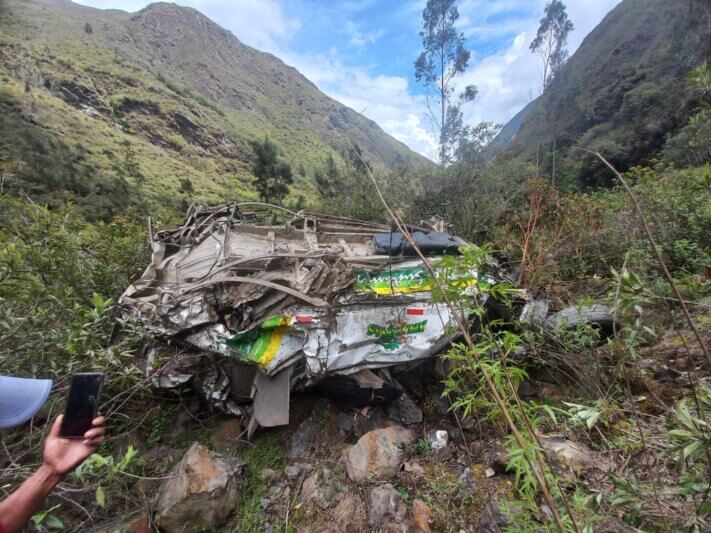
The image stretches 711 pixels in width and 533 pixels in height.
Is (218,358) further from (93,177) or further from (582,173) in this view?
(93,177)

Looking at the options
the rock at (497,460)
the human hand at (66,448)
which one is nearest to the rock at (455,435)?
the rock at (497,460)

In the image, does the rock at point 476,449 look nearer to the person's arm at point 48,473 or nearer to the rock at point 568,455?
the rock at point 568,455

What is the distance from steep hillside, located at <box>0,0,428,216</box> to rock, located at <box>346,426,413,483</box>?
8.16 feet

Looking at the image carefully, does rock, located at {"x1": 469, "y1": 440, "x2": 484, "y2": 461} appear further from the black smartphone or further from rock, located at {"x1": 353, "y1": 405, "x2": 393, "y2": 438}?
the black smartphone

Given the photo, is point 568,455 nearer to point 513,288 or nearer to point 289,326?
point 513,288

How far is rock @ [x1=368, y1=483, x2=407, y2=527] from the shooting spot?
80.6 inches

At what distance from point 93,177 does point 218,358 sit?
2578 cm

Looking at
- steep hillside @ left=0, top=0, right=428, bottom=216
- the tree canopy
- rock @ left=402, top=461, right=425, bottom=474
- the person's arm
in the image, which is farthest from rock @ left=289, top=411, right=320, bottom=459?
the tree canopy

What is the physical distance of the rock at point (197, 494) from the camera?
2057 mm

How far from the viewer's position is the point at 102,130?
2952 cm

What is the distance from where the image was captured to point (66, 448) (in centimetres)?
132

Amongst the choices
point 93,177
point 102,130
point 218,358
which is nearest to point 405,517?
point 218,358

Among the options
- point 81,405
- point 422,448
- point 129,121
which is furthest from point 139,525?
point 129,121

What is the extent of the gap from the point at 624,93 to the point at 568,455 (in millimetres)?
27594
